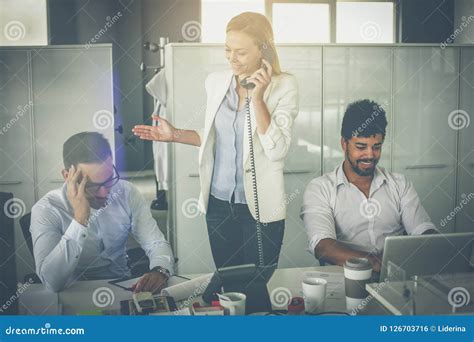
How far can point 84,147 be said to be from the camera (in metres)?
3.15

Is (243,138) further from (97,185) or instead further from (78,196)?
(78,196)

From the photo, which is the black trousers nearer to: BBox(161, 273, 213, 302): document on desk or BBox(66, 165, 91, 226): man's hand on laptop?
BBox(66, 165, 91, 226): man's hand on laptop

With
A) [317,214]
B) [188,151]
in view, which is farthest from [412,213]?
[188,151]

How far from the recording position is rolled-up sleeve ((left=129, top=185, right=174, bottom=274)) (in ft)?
9.79

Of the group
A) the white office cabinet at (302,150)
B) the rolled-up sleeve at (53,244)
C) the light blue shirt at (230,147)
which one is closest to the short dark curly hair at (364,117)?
the white office cabinet at (302,150)

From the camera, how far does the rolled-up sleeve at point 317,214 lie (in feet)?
9.84

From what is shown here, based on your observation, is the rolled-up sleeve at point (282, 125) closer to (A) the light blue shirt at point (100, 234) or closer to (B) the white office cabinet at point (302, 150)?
(B) the white office cabinet at point (302, 150)

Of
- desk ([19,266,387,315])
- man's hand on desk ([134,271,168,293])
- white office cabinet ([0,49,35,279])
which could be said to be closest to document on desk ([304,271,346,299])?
desk ([19,266,387,315])

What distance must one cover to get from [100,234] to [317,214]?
1143 millimetres

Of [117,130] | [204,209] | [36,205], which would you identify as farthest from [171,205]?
[36,205]

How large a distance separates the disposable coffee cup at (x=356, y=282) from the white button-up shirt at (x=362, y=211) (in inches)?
28.7

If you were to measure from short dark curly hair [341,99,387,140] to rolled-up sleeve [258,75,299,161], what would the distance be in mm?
299

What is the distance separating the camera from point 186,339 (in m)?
3.06

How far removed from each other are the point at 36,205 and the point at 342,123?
5.61ft
